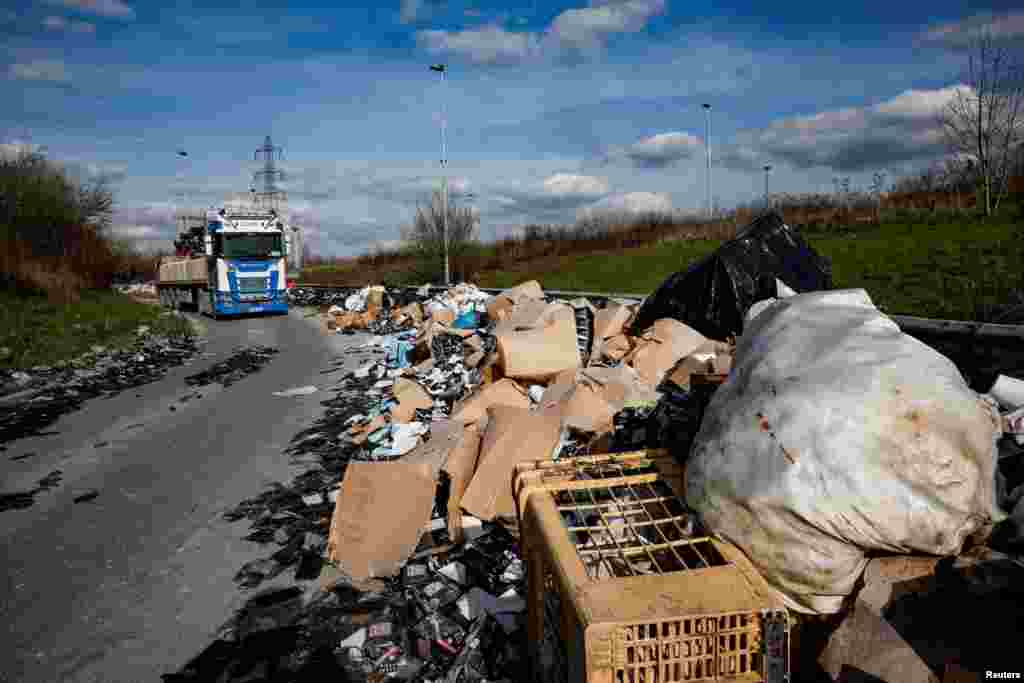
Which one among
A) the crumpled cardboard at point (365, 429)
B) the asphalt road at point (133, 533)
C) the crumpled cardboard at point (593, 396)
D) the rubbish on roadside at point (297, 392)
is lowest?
the asphalt road at point (133, 533)

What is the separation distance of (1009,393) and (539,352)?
125 inches

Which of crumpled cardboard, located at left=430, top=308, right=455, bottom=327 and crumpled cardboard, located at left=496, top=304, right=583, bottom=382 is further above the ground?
crumpled cardboard, located at left=430, top=308, right=455, bottom=327

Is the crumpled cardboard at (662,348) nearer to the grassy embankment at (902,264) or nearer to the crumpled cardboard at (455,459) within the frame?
the crumpled cardboard at (455,459)

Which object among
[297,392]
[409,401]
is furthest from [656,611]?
[297,392]

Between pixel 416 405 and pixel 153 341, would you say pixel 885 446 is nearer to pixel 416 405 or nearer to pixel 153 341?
pixel 416 405

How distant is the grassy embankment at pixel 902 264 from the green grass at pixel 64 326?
1053cm

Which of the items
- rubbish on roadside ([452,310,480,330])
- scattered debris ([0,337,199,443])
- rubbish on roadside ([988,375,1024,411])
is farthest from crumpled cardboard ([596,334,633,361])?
scattered debris ([0,337,199,443])

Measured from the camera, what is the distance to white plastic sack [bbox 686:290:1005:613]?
166 centimetres

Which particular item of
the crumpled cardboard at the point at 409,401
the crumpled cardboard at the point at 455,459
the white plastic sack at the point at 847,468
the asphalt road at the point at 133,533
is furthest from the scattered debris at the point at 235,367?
the white plastic sack at the point at 847,468

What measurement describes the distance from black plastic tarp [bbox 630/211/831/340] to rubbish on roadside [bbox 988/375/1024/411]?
2.94 meters

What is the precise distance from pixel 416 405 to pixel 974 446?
4.79 meters

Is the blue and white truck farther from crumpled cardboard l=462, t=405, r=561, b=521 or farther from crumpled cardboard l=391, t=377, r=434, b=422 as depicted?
crumpled cardboard l=462, t=405, r=561, b=521

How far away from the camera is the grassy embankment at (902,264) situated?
23.0 ft

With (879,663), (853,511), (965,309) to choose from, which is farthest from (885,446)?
(965,309)
